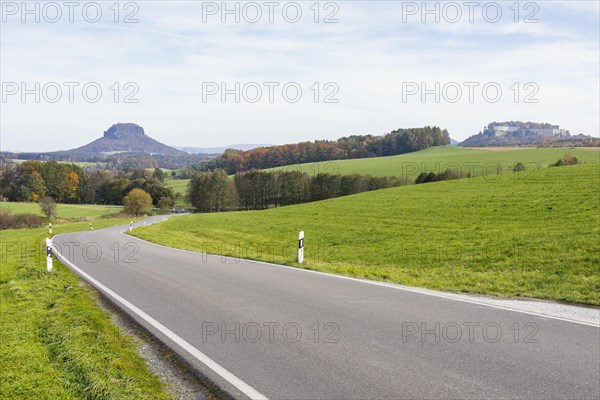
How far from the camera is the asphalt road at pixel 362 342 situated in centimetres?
470

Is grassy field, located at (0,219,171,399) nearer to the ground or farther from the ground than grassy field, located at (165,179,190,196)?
nearer to the ground

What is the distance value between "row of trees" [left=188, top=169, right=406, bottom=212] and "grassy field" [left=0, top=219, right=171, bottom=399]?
61.7 metres

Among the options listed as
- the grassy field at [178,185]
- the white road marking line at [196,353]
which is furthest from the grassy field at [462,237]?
the grassy field at [178,185]

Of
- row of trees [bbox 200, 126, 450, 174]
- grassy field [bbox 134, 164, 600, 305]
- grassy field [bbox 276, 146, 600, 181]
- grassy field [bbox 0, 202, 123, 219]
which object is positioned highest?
row of trees [bbox 200, 126, 450, 174]

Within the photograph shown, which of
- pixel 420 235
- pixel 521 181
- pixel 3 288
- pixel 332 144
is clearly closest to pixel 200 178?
pixel 332 144

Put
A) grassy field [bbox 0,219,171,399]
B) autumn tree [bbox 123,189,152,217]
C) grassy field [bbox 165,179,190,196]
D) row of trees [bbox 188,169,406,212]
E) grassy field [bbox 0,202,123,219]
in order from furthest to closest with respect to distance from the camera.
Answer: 1. grassy field [bbox 165,179,190,196]
2. autumn tree [bbox 123,189,152,217]
3. grassy field [bbox 0,202,123,219]
4. row of trees [bbox 188,169,406,212]
5. grassy field [bbox 0,219,171,399]

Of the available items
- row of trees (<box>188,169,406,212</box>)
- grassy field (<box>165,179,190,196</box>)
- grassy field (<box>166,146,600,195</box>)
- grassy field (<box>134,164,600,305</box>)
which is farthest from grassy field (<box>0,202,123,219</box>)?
grassy field (<box>134,164,600,305</box>)

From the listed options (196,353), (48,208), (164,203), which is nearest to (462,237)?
(196,353)

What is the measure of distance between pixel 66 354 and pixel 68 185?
376ft

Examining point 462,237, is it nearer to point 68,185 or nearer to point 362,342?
point 362,342

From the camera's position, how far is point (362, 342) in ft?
19.8

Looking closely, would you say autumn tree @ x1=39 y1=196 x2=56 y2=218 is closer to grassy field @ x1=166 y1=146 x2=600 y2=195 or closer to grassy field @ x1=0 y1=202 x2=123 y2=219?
grassy field @ x1=0 y1=202 x2=123 y2=219

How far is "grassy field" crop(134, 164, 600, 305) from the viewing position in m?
11.2

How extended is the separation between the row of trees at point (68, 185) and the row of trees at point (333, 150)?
51.9 ft
